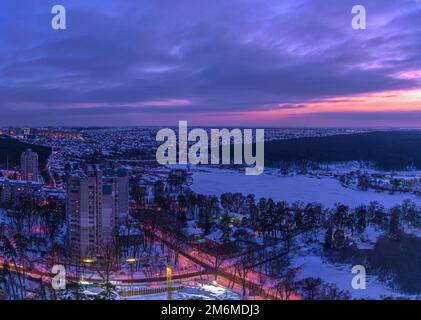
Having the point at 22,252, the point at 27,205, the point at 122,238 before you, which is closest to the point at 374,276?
the point at 122,238

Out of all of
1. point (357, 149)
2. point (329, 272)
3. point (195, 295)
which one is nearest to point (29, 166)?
point (329, 272)

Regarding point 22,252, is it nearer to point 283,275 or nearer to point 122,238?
point 122,238

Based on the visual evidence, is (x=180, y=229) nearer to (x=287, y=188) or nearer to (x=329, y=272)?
(x=329, y=272)

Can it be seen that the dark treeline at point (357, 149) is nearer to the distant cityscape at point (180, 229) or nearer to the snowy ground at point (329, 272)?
the distant cityscape at point (180, 229)

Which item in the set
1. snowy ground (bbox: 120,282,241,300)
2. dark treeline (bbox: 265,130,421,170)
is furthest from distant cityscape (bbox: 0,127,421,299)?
dark treeline (bbox: 265,130,421,170)
